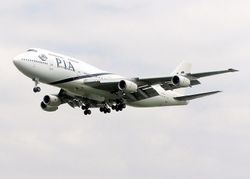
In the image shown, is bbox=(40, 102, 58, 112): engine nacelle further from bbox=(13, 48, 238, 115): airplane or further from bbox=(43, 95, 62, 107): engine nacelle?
bbox=(43, 95, 62, 107): engine nacelle

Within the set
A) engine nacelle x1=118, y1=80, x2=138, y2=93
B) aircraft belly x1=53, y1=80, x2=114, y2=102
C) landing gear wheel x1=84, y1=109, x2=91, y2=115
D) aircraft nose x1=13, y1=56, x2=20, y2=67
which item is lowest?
landing gear wheel x1=84, y1=109, x2=91, y2=115

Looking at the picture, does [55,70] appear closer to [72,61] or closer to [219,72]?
[72,61]

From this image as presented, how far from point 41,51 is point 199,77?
14969mm

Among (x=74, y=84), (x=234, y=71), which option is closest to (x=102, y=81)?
(x=74, y=84)

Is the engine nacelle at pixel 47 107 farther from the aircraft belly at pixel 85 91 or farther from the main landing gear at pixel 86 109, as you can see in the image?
the aircraft belly at pixel 85 91

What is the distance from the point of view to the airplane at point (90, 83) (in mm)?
81938

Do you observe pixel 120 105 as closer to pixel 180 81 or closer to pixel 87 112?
pixel 87 112

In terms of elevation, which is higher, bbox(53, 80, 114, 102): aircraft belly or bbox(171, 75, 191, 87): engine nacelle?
bbox(171, 75, 191, 87): engine nacelle

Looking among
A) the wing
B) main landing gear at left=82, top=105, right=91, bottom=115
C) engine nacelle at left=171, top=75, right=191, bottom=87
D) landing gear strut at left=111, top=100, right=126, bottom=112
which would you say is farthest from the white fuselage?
engine nacelle at left=171, top=75, right=191, bottom=87

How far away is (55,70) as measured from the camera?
82.2 m

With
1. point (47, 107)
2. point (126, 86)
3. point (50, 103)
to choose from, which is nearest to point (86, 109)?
point (50, 103)

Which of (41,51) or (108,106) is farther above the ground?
(41,51)

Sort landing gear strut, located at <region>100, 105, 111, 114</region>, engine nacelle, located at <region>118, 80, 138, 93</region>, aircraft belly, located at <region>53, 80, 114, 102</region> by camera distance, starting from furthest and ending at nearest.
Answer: landing gear strut, located at <region>100, 105, 111, 114</region> → engine nacelle, located at <region>118, 80, 138, 93</region> → aircraft belly, located at <region>53, 80, 114, 102</region>

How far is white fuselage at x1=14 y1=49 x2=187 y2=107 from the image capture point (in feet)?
268
